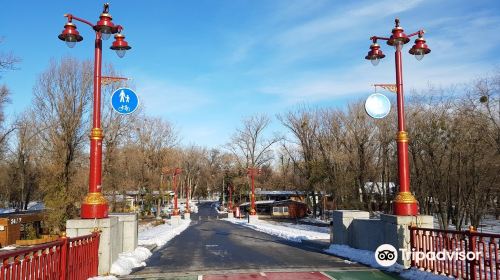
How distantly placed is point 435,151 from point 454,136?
1.56 metres

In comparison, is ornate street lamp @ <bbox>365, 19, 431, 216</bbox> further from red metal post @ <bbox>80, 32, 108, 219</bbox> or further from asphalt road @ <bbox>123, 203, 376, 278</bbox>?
red metal post @ <bbox>80, 32, 108, 219</bbox>

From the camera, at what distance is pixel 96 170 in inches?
443

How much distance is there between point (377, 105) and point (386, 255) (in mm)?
4325

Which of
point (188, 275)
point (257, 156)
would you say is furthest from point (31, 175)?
point (188, 275)

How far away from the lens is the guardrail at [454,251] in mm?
8008

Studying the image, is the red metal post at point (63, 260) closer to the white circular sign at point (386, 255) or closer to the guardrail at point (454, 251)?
the guardrail at point (454, 251)

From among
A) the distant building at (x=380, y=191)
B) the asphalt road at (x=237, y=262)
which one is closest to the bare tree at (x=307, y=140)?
the distant building at (x=380, y=191)

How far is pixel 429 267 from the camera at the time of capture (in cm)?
985

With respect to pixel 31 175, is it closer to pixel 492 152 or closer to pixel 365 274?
pixel 492 152

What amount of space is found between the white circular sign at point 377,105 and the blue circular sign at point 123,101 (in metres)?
6.72

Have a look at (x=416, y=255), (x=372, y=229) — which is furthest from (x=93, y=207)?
(x=416, y=255)

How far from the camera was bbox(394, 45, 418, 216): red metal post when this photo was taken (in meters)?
11.3

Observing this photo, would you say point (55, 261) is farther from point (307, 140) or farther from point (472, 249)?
point (307, 140)

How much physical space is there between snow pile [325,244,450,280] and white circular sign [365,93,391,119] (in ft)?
13.4
